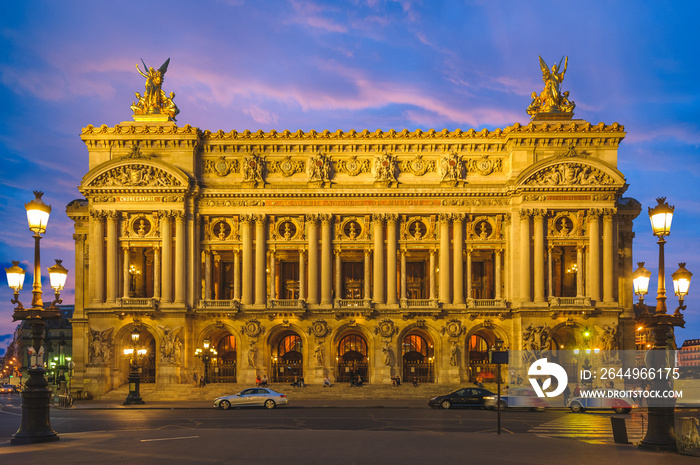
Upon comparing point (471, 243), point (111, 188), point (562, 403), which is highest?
point (111, 188)

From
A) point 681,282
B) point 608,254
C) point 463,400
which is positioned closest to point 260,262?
point 463,400

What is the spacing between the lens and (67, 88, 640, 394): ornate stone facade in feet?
202

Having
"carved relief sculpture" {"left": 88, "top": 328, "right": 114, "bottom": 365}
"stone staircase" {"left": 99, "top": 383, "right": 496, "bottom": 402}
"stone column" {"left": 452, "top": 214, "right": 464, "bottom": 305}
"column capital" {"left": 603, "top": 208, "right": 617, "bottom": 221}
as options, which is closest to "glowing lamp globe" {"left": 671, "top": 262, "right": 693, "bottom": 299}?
"stone staircase" {"left": 99, "top": 383, "right": 496, "bottom": 402}

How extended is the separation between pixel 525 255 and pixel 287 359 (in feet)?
76.3

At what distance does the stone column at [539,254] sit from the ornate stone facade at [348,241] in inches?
4.8

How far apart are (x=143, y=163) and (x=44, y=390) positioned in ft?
137

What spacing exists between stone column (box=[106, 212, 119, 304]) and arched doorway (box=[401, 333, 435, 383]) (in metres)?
25.8

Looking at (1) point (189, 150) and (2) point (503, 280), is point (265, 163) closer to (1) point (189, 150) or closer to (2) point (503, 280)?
(1) point (189, 150)

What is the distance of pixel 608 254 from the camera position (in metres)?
61.8

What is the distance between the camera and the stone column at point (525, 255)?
61.6m

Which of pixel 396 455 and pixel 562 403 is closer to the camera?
pixel 396 455

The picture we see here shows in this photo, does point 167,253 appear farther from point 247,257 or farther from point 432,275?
point 432,275

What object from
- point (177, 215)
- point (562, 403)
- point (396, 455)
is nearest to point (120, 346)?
point (177, 215)

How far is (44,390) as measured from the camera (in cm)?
2309
